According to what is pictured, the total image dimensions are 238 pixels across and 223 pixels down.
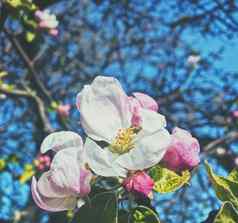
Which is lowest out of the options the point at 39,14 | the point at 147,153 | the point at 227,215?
the point at 227,215

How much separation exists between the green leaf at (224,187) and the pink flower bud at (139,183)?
0.24 ft

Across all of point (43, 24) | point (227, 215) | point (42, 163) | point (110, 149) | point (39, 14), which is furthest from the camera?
point (42, 163)

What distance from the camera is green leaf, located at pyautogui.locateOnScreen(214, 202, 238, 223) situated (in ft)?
2.34

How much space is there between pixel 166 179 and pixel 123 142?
7 cm

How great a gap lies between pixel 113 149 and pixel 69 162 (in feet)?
0.23

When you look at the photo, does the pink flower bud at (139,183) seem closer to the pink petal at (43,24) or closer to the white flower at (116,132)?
the white flower at (116,132)

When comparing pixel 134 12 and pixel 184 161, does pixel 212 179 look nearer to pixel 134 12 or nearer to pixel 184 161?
pixel 184 161

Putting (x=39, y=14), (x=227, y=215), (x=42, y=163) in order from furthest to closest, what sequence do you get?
(x=42, y=163)
(x=39, y=14)
(x=227, y=215)

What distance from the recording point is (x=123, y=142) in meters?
0.81

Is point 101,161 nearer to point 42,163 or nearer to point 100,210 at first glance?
point 100,210

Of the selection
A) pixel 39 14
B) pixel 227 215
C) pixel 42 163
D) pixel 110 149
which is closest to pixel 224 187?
pixel 227 215

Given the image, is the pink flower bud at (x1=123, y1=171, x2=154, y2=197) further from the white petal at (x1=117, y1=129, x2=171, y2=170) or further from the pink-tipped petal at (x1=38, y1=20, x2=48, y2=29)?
the pink-tipped petal at (x1=38, y1=20, x2=48, y2=29)

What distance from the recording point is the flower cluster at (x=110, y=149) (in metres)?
0.77

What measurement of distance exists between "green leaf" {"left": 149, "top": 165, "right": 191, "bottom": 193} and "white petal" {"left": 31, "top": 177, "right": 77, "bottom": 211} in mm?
96
